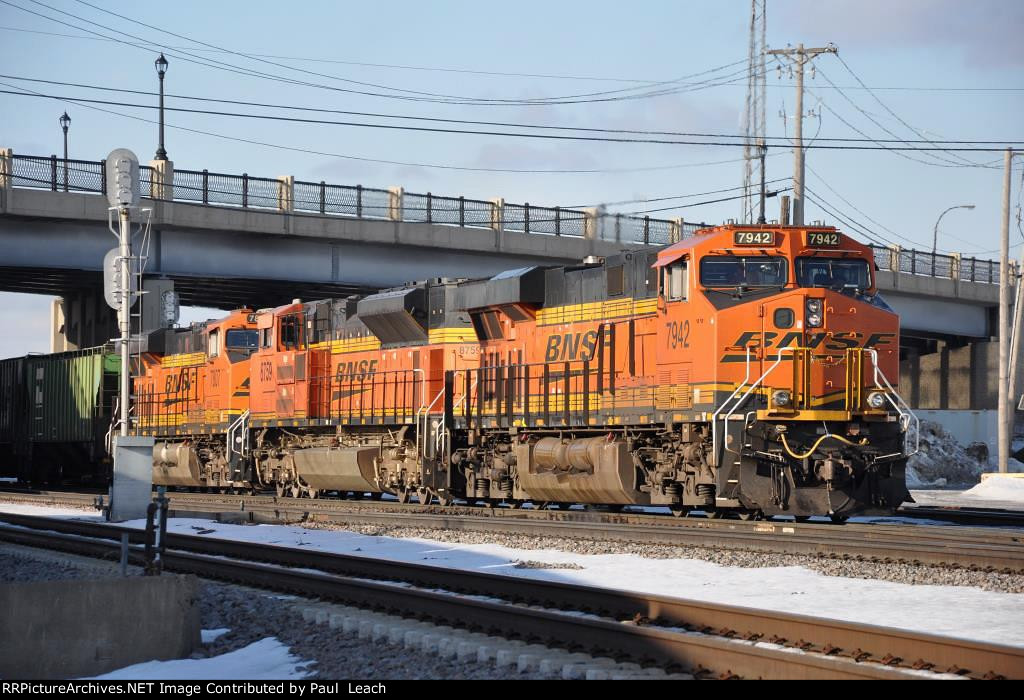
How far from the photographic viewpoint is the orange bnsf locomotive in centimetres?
1631

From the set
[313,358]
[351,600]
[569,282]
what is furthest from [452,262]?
[351,600]

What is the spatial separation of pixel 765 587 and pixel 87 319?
4056 cm

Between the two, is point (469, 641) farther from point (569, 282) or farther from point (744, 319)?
point (569, 282)

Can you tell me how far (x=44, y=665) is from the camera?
8836 mm

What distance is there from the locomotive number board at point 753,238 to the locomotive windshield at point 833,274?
1.54ft

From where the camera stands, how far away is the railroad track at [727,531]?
13.0 m

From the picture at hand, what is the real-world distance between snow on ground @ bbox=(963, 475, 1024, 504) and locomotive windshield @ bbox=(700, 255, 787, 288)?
15114 millimetres

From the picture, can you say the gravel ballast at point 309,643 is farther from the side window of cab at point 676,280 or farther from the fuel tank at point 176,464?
the fuel tank at point 176,464

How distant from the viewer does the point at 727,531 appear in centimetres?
1616

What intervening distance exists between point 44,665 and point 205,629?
161 centimetres

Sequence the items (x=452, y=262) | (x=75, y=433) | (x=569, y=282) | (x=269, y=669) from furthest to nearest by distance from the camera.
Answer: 1. (x=452, y=262)
2. (x=75, y=433)
3. (x=569, y=282)
4. (x=269, y=669)

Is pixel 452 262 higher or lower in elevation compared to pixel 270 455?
higher

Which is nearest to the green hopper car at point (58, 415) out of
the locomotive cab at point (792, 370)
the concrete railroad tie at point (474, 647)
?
the locomotive cab at point (792, 370)

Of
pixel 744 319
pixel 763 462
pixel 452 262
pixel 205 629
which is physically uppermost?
A: pixel 452 262
